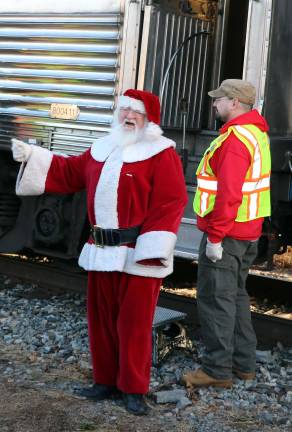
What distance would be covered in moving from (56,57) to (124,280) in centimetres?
303

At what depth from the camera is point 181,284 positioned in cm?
784

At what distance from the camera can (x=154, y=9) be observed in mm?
6617

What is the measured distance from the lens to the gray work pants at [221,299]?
4898 mm

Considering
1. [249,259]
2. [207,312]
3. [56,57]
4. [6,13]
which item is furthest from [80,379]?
[6,13]

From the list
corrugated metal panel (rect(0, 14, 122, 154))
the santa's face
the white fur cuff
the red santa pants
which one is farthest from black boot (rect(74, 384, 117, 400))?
corrugated metal panel (rect(0, 14, 122, 154))

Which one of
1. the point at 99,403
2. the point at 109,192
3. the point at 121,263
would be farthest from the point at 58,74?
the point at 99,403

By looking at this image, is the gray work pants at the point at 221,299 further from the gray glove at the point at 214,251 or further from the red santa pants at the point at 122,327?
the red santa pants at the point at 122,327

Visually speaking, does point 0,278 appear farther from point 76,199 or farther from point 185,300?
point 185,300

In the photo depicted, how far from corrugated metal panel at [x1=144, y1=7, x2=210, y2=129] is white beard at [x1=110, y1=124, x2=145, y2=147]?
6.81 ft

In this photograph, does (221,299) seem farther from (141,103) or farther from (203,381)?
(141,103)

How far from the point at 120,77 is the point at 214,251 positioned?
231 centimetres

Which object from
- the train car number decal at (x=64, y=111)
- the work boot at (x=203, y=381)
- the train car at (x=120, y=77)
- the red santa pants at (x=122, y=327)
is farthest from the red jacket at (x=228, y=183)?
the train car number decal at (x=64, y=111)

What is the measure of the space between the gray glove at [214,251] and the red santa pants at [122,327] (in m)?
0.36

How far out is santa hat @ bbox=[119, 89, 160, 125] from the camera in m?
4.53
